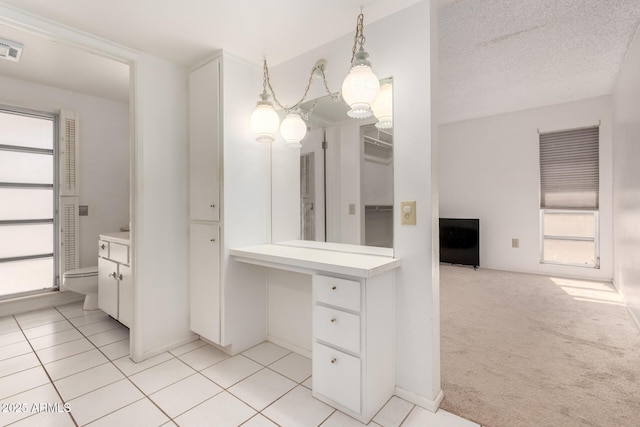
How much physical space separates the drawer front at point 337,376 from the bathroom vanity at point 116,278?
5.27ft

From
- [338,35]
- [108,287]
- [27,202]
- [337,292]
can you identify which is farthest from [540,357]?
[27,202]

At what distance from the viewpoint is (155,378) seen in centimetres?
188

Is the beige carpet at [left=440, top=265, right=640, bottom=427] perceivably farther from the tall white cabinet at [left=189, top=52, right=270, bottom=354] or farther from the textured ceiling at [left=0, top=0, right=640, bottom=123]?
the textured ceiling at [left=0, top=0, right=640, bottom=123]

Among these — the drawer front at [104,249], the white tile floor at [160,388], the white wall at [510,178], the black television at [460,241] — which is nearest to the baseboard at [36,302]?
the white tile floor at [160,388]

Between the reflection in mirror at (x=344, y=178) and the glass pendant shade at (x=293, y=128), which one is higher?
the glass pendant shade at (x=293, y=128)

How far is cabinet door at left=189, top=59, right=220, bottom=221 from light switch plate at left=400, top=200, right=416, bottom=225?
4.27 feet

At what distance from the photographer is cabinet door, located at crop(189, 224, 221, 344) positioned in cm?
216

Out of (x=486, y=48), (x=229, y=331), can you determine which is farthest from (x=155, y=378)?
(x=486, y=48)

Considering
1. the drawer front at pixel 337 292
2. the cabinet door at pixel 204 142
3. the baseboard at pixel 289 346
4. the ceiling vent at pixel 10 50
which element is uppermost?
the ceiling vent at pixel 10 50

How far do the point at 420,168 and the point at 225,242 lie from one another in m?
1.42

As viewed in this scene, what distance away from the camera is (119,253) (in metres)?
2.51

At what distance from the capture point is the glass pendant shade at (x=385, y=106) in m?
1.73

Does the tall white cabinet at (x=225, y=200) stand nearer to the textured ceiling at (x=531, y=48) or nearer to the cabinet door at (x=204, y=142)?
the cabinet door at (x=204, y=142)

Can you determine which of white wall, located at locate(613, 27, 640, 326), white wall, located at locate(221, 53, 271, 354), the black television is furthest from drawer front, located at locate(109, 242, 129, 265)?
the black television
